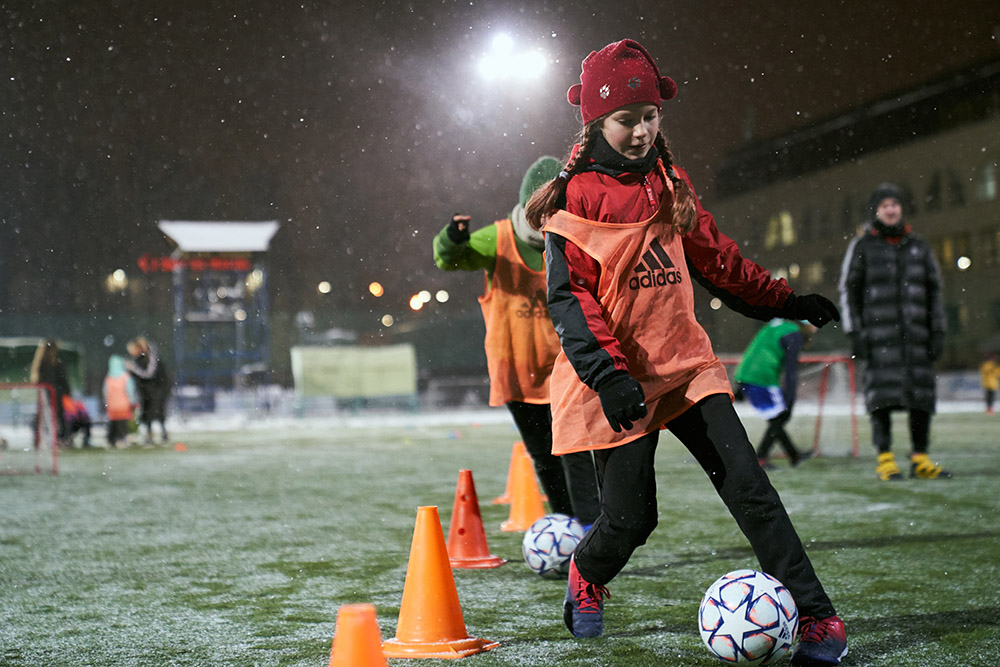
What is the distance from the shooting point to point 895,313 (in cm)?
818

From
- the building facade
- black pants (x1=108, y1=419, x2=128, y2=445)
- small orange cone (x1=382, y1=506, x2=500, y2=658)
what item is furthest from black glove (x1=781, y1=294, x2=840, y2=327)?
the building facade

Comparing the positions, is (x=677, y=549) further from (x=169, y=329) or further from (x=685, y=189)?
(x=169, y=329)

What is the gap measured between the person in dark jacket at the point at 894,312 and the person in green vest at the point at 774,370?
49.2 inches

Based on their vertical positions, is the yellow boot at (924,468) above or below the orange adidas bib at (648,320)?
below

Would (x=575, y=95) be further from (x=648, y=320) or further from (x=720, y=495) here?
(x=720, y=495)

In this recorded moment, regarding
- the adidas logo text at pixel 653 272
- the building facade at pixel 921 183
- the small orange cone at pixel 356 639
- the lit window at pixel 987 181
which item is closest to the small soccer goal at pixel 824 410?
the adidas logo text at pixel 653 272

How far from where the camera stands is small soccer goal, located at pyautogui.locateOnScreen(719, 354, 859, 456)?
41.1ft

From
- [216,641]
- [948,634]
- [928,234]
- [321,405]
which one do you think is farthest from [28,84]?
[928,234]

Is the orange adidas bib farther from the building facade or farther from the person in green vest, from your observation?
the building facade

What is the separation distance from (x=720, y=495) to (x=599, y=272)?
755 mm

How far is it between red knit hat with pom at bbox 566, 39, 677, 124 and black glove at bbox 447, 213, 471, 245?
1044 millimetres

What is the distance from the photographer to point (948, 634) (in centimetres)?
342

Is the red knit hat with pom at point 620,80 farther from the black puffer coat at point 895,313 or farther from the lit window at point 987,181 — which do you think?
the lit window at point 987,181

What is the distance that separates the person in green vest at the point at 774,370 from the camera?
31.5ft
